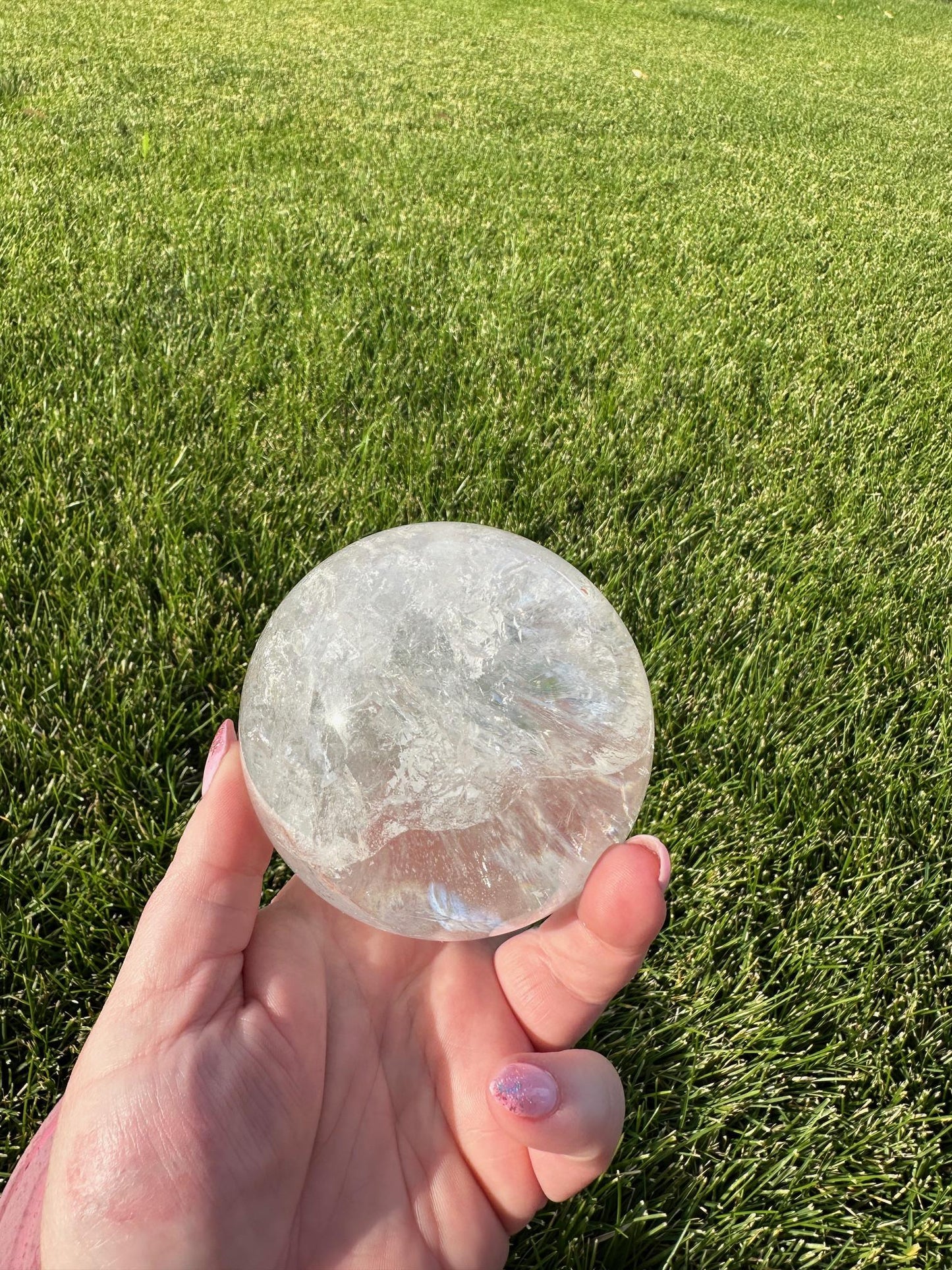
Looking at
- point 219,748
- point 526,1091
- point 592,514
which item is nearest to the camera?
point 526,1091

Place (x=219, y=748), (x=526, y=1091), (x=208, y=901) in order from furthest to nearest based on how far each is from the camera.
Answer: (x=219, y=748) < (x=208, y=901) < (x=526, y=1091)

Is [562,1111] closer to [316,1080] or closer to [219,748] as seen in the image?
[316,1080]

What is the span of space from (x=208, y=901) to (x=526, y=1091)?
506mm

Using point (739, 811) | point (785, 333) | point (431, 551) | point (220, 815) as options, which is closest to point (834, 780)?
point (739, 811)

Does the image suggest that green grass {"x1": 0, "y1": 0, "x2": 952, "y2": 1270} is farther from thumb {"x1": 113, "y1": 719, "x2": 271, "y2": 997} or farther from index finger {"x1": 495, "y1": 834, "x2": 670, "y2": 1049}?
thumb {"x1": 113, "y1": 719, "x2": 271, "y2": 997}

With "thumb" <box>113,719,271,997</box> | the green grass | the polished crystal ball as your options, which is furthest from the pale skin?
the green grass

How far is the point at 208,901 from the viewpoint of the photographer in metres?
1.35

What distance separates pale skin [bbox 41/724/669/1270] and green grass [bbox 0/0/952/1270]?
12.4 inches

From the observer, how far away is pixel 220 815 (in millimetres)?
1411

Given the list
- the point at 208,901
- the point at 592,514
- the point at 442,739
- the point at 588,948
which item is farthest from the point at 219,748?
the point at 592,514

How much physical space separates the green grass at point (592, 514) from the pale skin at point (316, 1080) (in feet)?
1.04

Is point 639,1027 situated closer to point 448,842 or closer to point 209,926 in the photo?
point 448,842

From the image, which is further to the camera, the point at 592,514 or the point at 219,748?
the point at 592,514

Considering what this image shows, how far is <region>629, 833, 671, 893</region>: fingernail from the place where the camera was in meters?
1.37
